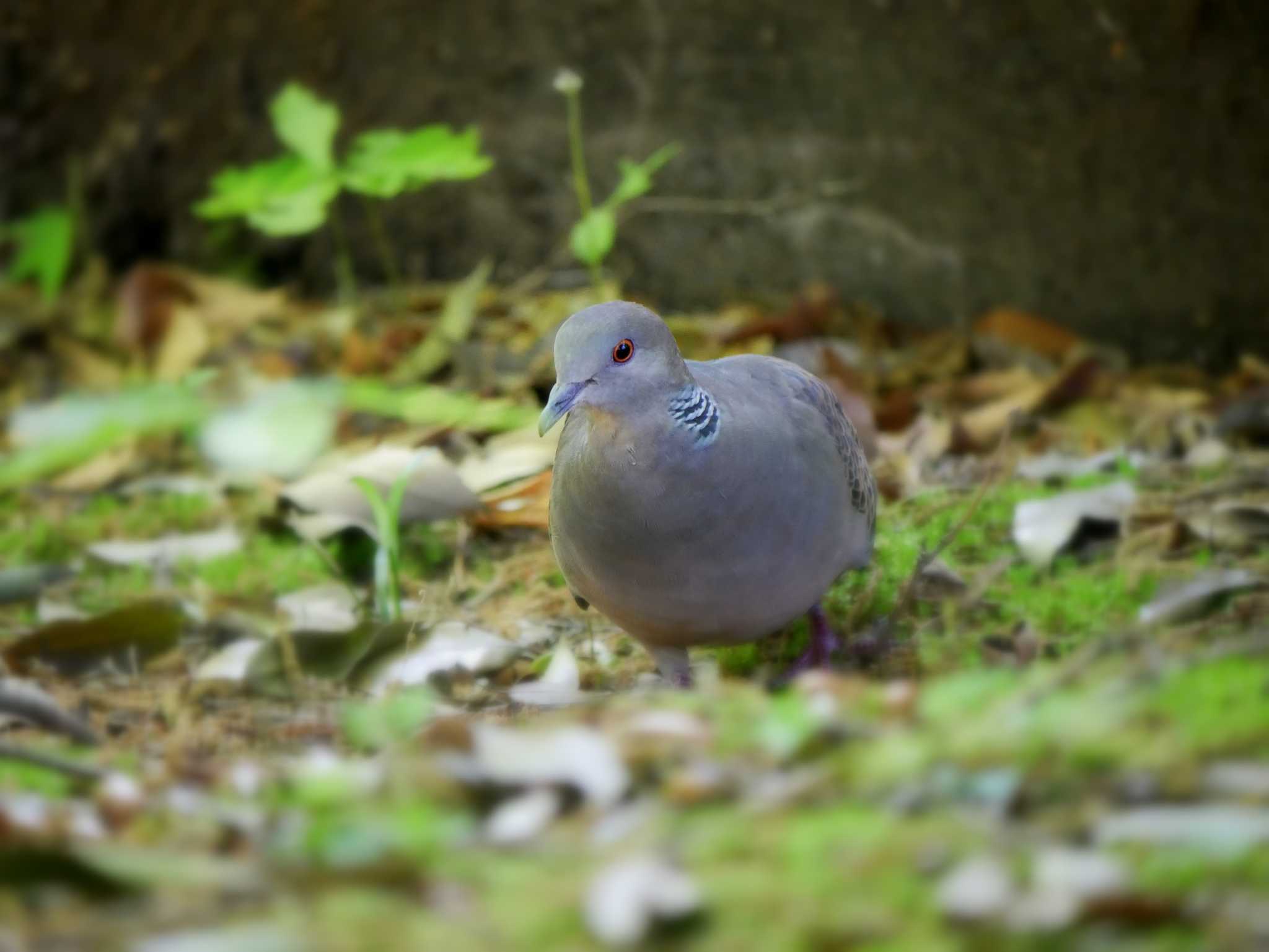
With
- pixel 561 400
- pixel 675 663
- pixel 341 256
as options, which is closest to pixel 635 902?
pixel 561 400

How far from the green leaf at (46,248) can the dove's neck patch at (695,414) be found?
164 inches

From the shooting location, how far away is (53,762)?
2041 mm

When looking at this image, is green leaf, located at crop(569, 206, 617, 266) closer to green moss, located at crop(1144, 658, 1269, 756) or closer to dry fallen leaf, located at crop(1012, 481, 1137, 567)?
dry fallen leaf, located at crop(1012, 481, 1137, 567)

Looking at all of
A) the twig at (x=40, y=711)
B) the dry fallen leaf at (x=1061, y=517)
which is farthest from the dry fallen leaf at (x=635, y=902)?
the dry fallen leaf at (x=1061, y=517)

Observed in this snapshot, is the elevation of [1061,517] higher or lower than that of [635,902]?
lower

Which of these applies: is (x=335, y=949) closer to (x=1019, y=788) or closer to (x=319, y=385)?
(x=319, y=385)

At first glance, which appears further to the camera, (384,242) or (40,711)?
(384,242)

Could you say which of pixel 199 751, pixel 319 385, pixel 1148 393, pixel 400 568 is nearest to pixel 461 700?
pixel 199 751

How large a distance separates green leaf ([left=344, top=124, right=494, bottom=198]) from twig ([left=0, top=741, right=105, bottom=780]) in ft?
9.90

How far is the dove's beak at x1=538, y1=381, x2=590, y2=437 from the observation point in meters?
2.92

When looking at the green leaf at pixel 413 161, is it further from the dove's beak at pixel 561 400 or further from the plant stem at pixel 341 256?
the dove's beak at pixel 561 400

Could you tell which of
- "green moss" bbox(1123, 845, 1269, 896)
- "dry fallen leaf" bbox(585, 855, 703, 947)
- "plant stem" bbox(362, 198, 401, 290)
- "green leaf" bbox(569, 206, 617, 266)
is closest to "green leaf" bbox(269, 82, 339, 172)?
"plant stem" bbox(362, 198, 401, 290)

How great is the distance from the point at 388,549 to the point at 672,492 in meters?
0.96

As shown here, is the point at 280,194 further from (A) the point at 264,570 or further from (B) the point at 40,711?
(B) the point at 40,711
